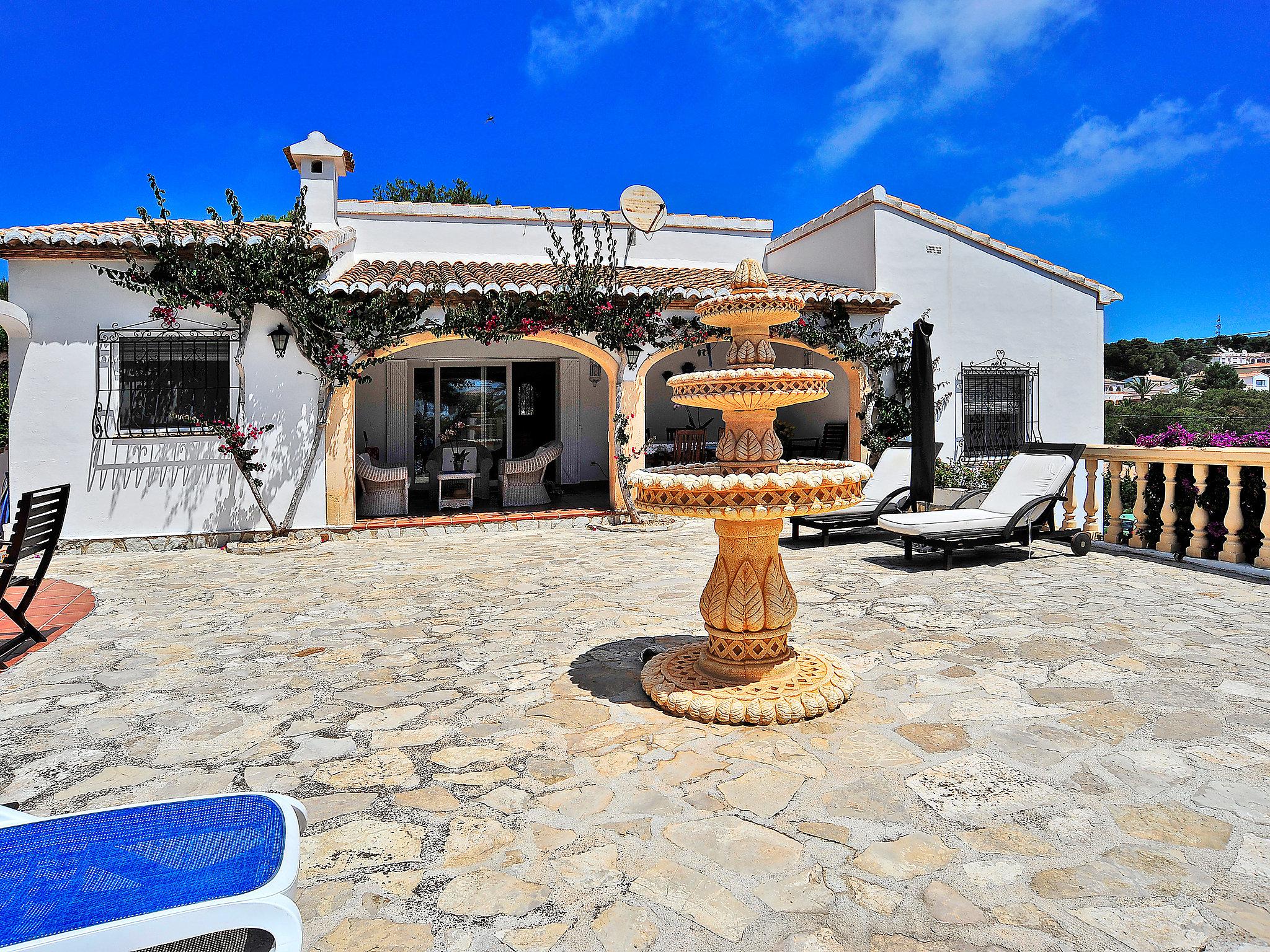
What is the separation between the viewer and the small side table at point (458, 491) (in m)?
11.6

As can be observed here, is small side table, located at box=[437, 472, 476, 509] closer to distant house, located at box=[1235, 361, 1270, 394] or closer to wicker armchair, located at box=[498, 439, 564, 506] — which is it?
wicker armchair, located at box=[498, 439, 564, 506]

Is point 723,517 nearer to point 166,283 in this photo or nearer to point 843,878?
point 843,878

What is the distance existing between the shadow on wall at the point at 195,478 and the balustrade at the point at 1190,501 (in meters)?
10.0

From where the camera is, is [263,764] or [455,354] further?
[455,354]

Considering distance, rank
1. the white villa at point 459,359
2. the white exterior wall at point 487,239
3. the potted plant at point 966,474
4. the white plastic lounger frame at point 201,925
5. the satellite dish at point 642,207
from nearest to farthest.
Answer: the white plastic lounger frame at point 201,925, the white villa at point 459,359, the potted plant at point 966,474, the satellite dish at point 642,207, the white exterior wall at point 487,239

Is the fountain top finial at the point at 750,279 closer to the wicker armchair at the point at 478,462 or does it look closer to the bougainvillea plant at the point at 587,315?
the bougainvillea plant at the point at 587,315

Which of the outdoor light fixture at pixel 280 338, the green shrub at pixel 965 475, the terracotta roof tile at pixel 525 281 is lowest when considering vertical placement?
the green shrub at pixel 965 475

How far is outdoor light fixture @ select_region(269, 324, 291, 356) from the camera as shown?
383 inches

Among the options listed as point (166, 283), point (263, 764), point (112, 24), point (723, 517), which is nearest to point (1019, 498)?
point (723, 517)

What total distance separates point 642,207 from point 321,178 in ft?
20.2

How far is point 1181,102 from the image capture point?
81.3 ft

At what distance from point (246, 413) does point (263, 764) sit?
7787 mm

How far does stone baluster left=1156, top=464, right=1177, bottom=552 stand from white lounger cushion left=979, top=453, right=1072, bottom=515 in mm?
899

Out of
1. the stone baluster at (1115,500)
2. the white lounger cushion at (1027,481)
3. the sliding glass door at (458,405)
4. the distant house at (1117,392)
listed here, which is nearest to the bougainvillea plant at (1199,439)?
the stone baluster at (1115,500)
